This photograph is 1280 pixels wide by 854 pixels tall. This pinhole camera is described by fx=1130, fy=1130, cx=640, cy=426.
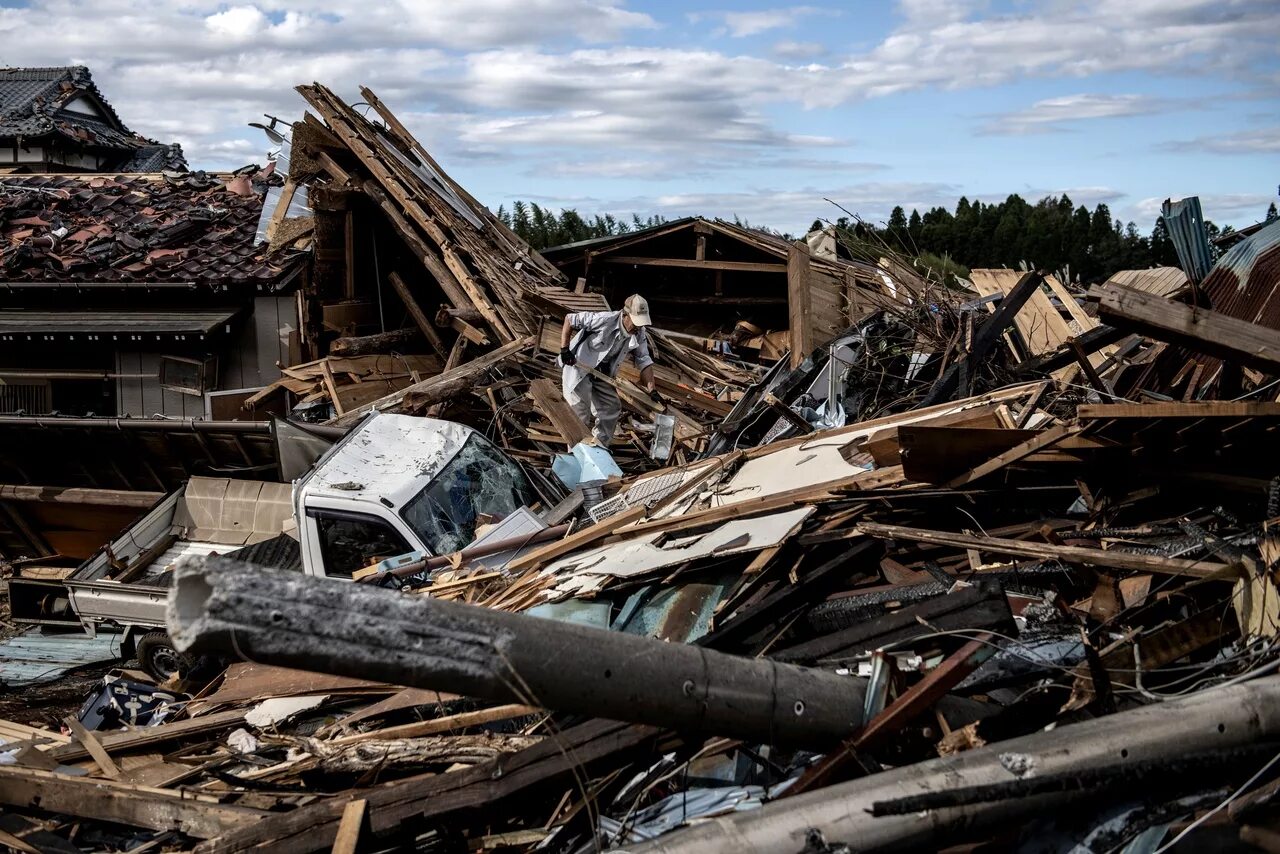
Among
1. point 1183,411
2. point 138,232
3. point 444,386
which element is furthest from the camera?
point 138,232

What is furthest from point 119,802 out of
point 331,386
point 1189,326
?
point 331,386

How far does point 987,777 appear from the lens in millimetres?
3447

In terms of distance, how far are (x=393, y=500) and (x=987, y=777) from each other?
5.52 meters

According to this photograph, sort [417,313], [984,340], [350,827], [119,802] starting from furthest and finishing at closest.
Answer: [417,313] < [984,340] < [119,802] < [350,827]

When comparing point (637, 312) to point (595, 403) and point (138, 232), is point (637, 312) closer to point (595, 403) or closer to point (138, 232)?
point (595, 403)

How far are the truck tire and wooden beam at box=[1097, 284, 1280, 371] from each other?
→ 25.2ft

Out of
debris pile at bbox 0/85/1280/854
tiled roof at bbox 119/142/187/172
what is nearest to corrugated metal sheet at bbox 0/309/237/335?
debris pile at bbox 0/85/1280/854

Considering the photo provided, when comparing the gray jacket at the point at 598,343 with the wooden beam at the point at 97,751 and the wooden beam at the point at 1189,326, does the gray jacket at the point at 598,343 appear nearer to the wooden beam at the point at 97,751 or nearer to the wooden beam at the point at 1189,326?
the wooden beam at the point at 97,751

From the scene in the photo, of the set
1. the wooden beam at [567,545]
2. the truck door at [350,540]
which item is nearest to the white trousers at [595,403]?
the truck door at [350,540]

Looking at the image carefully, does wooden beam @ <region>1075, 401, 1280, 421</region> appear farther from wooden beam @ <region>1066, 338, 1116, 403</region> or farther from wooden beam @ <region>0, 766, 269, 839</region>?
wooden beam @ <region>0, 766, 269, 839</region>

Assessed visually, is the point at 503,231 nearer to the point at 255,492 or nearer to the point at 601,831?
the point at 255,492

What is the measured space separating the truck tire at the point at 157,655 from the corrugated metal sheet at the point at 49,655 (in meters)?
0.53

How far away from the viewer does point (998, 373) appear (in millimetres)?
9547

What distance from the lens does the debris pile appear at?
3348 mm
